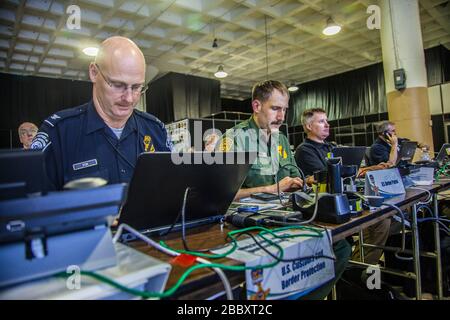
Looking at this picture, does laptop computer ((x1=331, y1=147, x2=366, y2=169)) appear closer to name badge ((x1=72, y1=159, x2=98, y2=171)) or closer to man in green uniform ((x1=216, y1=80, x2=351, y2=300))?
man in green uniform ((x1=216, y1=80, x2=351, y2=300))

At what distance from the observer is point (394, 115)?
4.29m

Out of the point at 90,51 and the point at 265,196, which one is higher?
the point at 90,51

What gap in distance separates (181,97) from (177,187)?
7208mm

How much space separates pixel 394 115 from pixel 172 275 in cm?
474

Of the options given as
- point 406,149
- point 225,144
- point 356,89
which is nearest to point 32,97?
point 225,144

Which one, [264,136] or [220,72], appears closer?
[264,136]

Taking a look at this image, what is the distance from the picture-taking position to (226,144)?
180 cm

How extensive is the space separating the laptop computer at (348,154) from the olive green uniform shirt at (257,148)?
1.32 ft

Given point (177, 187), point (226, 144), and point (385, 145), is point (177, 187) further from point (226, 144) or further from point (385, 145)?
point (385, 145)

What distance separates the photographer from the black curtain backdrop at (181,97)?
24.8 ft

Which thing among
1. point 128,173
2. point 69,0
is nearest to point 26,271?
point 128,173

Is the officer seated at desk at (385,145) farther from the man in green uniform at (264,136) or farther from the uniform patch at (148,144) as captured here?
the uniform patch at (148,144)

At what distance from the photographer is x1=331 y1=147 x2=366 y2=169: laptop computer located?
6.78 feet
